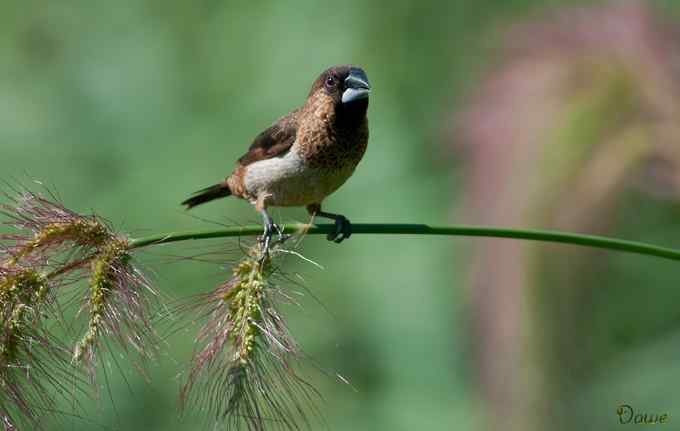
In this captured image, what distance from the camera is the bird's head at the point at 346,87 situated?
3447 mm

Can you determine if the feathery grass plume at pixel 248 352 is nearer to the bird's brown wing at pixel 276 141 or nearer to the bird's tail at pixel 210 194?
the bird's brown wing at pixel 276 141

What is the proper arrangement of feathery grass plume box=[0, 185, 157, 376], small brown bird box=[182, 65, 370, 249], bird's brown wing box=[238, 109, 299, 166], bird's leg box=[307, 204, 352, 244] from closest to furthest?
feathery grass plume box=[0, 185, 157, 376] → bird's leg box=[307, 204, 352, 244] → small brown bird box=[182, 65, 370, 249] → bird's brown wing box=[238, 109, 299, 166]

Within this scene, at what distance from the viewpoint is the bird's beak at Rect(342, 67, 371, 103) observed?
11.2 feet

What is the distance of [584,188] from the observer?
3.10m

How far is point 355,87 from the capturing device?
3.46m

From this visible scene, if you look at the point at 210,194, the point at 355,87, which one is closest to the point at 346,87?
the point at 355,87

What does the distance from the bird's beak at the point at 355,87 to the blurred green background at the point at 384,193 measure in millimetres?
440

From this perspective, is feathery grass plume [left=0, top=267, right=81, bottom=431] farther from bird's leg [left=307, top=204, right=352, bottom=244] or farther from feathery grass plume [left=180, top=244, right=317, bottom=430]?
bird's leg [left=307, top=204, right=352, bottom=244]

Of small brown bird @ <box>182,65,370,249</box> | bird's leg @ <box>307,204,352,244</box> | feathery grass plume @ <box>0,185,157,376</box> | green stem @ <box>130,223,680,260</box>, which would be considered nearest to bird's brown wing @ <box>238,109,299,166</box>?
small brown bird @ <box>182,65,370,249</box>

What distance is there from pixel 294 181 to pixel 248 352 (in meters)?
1.45

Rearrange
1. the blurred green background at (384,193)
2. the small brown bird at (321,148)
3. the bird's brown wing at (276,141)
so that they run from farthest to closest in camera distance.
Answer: the bird's brown wing at (276,141)
the small brown bird at (321,148)
the blurred green background at (384,193)

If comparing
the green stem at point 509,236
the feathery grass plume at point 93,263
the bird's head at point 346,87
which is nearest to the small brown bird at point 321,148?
the bird's head at point 346,87

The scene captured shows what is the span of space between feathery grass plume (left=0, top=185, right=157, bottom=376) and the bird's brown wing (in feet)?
4.44

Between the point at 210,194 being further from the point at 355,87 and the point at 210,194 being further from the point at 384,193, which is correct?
the point at 384,193
